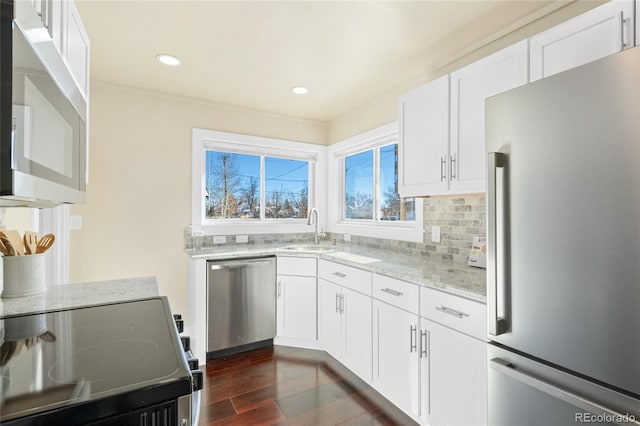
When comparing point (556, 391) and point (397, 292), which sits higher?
point (397, 292)

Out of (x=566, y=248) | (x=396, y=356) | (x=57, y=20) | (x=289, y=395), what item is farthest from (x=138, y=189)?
(x=566, y=248)

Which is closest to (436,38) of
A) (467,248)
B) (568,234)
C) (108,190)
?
(467,248)

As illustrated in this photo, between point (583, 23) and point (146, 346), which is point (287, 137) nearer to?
point (583, 23)

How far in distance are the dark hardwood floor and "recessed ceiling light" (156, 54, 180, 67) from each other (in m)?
2.43

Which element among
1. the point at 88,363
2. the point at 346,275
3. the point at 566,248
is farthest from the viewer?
the point at 346,275

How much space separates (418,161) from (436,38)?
81 cm

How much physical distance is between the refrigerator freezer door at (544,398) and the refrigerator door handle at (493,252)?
118 millimetres

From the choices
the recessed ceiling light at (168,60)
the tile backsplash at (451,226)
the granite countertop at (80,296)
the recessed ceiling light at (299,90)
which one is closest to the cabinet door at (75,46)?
the recessed ceiling light at (168,60)

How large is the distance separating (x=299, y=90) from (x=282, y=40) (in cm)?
83

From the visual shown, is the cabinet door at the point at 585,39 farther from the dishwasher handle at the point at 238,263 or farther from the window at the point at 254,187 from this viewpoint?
the window at the point at 254,187

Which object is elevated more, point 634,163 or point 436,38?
point 436,38

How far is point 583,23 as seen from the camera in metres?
1.30

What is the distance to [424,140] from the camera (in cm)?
204

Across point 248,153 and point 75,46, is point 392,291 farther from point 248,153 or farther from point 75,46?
point 248,153
